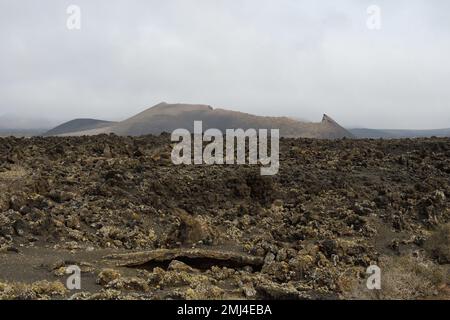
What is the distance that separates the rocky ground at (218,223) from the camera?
725 cm

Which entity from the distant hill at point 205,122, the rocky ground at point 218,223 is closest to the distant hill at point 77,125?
the distant hill at point 205,122

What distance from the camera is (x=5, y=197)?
397 inches

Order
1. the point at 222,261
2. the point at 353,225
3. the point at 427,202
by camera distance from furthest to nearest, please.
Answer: the point at 427,202, the point at 353,225, the point at 222,261

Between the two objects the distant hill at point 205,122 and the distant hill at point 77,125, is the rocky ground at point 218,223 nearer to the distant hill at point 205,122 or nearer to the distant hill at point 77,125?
the distant hill at point 205,122

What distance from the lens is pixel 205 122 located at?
4531cm

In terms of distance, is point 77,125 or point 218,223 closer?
point 218,223

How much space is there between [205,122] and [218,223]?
3479 centimetres

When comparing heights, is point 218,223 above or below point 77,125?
below

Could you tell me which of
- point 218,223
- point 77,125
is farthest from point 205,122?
point 218,223

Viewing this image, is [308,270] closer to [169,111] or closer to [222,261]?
[222,261]

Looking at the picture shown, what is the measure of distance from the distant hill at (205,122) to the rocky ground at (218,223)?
19386mm

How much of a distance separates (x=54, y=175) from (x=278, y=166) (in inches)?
215

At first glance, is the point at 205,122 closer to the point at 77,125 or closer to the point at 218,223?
the point at 77,125

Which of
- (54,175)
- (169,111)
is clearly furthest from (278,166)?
(169,111)
